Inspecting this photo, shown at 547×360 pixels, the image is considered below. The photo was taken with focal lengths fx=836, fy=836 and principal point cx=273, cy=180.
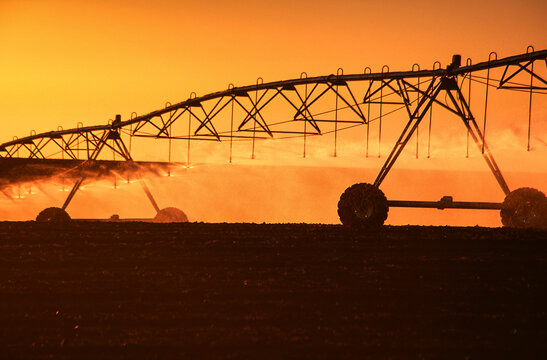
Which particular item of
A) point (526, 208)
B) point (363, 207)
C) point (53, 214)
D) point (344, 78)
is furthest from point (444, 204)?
point (53, 214)

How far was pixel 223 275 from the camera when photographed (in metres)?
18.1

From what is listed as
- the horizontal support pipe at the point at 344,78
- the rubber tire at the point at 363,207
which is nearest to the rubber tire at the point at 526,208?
the rubber tire at the point at 363,207

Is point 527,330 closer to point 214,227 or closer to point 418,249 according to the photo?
point 418,249

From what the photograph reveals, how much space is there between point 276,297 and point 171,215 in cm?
3308

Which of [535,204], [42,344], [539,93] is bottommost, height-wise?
[42,344]

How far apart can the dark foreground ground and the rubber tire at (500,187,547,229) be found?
8.34 feet

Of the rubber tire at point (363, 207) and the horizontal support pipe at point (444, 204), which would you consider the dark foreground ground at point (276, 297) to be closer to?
the horizontal support pipe at point (444, 204)

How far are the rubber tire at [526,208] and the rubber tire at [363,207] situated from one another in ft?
13.3

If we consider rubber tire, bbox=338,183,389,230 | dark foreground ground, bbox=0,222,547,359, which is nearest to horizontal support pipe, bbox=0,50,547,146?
rubber tire, bbox=338,183,389,230

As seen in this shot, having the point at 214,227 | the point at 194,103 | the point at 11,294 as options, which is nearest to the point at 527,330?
the point at 11,294

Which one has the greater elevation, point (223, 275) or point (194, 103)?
point (194, 103)

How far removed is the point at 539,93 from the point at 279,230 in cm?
904

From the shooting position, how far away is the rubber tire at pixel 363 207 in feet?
86.8

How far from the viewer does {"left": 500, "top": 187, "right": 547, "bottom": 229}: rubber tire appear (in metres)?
26.8
